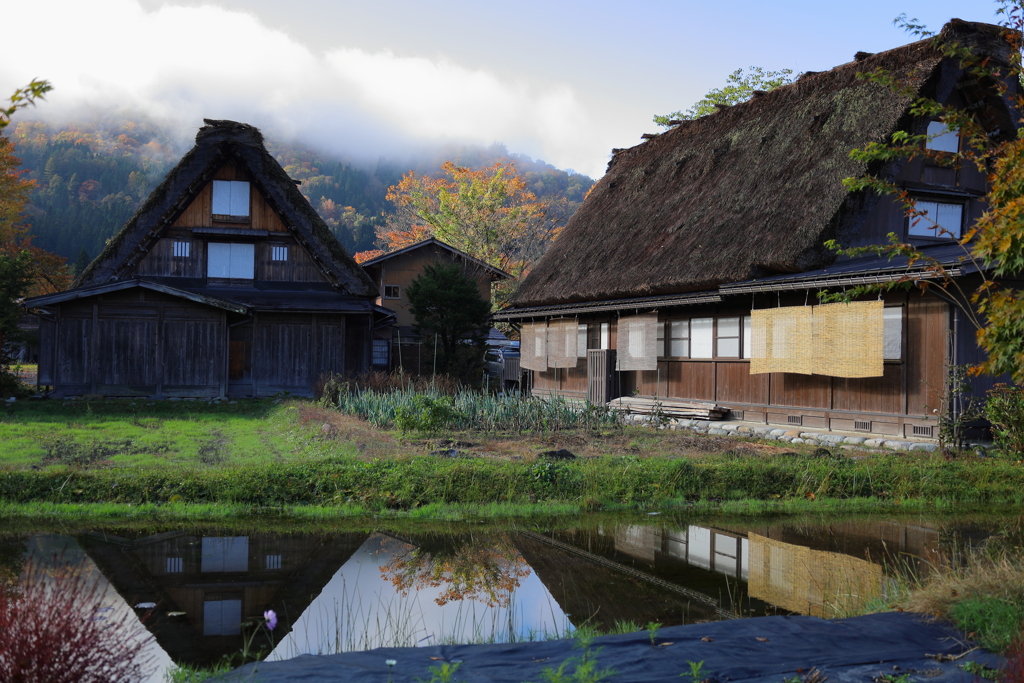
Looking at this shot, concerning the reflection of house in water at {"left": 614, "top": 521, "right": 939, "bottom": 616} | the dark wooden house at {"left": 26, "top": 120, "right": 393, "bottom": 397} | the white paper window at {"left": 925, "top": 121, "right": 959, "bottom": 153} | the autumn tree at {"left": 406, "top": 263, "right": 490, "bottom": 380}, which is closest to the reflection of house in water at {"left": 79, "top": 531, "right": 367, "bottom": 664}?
the reflection of house in water at {"left": 614, "top": 521, "right": 939, "bottom": 616}

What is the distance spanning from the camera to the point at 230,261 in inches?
962

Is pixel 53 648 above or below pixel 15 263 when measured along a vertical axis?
below

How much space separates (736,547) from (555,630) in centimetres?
300

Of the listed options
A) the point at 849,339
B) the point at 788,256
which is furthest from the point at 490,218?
the point at 849,339

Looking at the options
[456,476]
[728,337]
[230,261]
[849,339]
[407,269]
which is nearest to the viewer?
[456,476]

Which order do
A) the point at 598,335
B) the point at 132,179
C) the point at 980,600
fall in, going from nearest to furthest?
the point at 980,600 < the point at 598,335 < the point at 132,179

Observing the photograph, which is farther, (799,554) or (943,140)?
(943,140)

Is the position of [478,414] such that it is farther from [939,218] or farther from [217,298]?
[217,298]

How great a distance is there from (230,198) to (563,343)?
36.7 ft

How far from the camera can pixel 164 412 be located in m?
17.7

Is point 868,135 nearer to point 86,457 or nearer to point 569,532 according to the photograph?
point 569,532

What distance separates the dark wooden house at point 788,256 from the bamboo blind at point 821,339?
66 millimetres

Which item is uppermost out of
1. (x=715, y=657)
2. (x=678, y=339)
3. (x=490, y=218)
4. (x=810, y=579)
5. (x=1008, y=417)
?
(x=490, y=218)

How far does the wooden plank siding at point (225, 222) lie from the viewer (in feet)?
79.0
